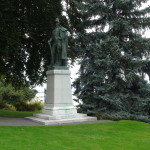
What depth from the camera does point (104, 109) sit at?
1467cm

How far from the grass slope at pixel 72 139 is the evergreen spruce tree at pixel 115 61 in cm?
456

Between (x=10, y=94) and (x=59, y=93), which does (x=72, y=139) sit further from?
(x=10, y=94)

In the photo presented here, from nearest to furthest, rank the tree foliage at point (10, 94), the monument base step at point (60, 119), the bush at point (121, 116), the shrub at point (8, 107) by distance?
the monument base step at point (60, 119), the bush at point (121, 116), the shrub at point (8, 107), the tree foliage at point (10, 94)

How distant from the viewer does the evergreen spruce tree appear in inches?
581

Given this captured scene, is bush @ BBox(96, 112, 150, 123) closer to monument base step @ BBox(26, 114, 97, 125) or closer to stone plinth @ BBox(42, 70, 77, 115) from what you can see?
monument base step @ BBox(26, 114, 97, 125)

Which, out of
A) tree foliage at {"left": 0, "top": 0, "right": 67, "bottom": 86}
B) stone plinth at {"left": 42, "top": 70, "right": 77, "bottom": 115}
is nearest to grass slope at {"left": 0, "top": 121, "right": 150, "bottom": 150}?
stone plinth at {"left": 42, "top": 70, "right": 77, "bottom": 115}

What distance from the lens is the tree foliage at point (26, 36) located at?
45.3ft

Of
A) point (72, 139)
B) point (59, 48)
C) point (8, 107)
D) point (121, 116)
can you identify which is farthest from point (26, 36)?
point (8, 107)

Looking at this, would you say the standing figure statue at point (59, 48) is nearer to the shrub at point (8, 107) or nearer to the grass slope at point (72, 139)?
the grass slope at point (72, 139)

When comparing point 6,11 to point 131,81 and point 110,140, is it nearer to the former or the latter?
point 131,81

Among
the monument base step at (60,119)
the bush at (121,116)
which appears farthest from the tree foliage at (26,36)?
the bush at (121,116)

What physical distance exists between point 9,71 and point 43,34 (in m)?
3.00

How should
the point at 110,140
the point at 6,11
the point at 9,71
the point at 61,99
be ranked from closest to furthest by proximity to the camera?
the point at 110,140, the point at 61,99, the point at 6,11, the point at 9,71

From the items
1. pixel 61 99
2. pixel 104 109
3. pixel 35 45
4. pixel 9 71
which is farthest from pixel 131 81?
pixel 9 71
